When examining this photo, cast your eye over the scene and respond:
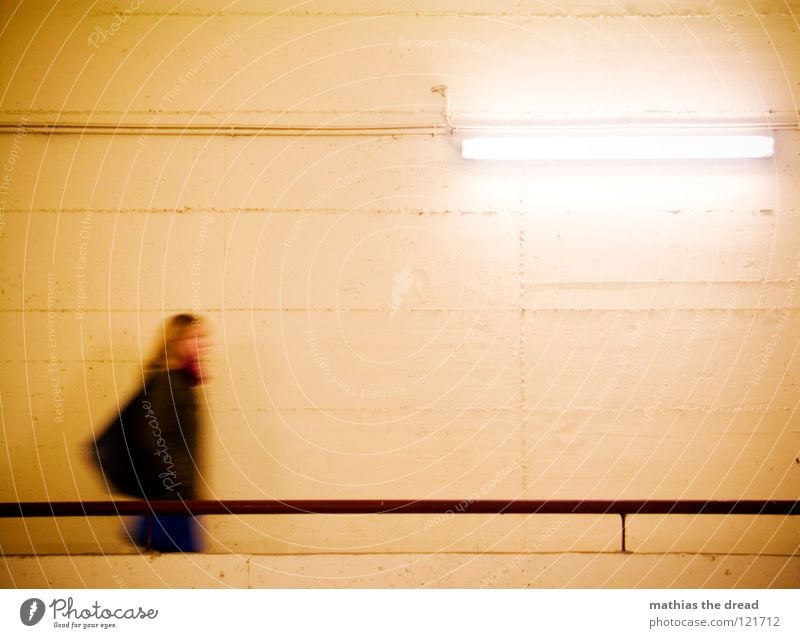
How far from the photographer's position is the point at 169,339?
8.11 feet

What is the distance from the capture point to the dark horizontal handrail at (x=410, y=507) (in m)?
1.98

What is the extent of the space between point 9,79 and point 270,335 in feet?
5.74

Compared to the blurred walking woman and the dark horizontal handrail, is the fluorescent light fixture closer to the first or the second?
the dark horizontal handrail

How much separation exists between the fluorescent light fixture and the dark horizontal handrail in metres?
1.44

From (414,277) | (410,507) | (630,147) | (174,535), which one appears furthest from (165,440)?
(630,147)

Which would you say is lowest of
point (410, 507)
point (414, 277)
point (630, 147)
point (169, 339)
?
point (410, 507)

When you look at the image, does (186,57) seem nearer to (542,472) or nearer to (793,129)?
(542,472)

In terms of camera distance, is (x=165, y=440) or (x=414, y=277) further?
(x=414, y=277)

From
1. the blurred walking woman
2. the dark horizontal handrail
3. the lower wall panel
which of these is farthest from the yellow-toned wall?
the dark horizontal handrail

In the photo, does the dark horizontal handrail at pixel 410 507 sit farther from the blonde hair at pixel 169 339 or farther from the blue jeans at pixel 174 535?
the blonde hair at pixel 169 339

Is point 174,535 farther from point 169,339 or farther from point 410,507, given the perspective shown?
point 410,507

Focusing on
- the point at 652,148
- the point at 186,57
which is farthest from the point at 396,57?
the point at 652,148

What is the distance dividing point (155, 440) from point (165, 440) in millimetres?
42
